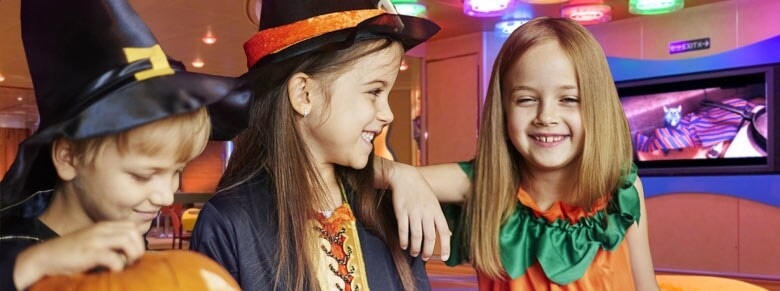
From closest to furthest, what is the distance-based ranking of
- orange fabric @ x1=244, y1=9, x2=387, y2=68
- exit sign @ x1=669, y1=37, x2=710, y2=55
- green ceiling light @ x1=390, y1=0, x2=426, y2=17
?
1. orange fabric @ x1=244, y1=9, x2=387, y2=68
2. green ceiling light @ x1=390, y1=0, x2=426, y2=17
3. exit sign @ x1=669, y1=37, x2=710, y2=55

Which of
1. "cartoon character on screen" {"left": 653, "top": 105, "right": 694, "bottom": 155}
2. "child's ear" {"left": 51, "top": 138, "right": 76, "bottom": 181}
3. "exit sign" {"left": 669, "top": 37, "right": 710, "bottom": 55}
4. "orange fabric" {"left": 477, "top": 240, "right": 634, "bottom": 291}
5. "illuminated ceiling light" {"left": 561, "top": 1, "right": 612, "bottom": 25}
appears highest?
"child's ear" {"left": 51, "top": 138, "right": 76, "bottom": 181}

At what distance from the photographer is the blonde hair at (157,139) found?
0.55 metres

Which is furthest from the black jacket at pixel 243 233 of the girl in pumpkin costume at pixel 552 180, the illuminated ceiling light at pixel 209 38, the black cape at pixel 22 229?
the illuminated ceiling light at pixel 209 38

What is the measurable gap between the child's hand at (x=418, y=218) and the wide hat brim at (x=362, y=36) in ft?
0.75

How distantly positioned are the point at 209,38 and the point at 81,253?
686cm

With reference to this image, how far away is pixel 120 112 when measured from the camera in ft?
1.76

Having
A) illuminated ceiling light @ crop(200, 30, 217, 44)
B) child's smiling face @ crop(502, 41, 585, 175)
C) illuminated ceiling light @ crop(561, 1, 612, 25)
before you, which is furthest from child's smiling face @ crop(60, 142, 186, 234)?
illuminated ceiling light @ crop(200, 30, 217, 44)

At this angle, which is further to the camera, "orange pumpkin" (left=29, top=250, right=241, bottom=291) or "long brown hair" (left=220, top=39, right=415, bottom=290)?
"long brown hair" (left=220, top=39, right=415, bottom=290)

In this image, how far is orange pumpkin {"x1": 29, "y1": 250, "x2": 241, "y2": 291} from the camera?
529 millimetres

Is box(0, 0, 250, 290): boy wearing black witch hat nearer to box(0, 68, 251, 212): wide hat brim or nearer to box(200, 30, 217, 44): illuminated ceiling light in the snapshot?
box(0, 68, 251, 212): wide hat brim

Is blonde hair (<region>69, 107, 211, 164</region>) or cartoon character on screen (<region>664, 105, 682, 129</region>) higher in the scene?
blonde hair (<region>69, 107, 211, 164</region>)

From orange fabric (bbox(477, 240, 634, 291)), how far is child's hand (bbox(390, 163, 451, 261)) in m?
0.36

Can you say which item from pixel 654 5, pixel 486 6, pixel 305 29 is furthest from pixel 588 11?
pixel 305 29

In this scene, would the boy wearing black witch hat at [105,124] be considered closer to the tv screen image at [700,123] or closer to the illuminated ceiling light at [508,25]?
the tv screen image at [700,123]
